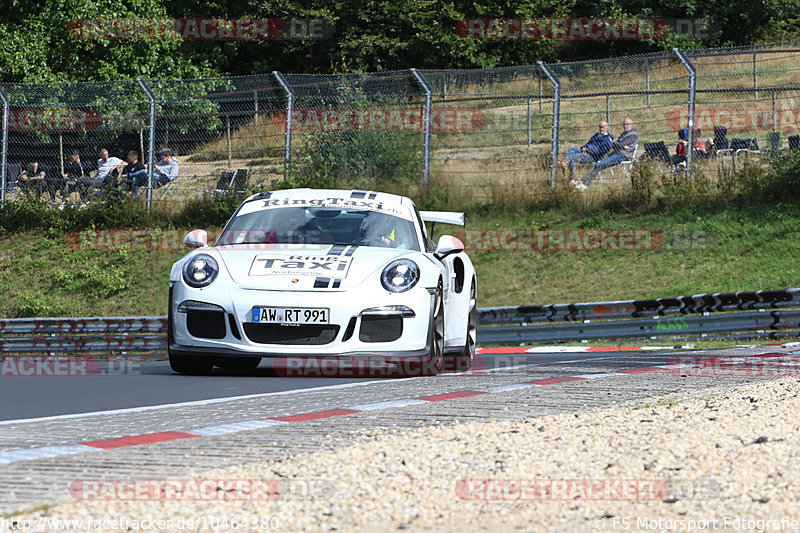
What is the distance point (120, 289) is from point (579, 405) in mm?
15003

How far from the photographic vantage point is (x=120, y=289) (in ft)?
66.8

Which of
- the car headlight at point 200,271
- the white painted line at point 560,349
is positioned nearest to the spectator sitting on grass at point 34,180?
the white painted line at point 560,349

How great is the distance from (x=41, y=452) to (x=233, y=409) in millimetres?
1764

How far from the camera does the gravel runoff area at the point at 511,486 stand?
11.8 ft

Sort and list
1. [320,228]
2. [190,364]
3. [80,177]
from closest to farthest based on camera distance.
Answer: [190,364] < [320,228] < [80,177]

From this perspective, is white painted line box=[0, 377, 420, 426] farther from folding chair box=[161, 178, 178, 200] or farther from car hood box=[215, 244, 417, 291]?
folding chair box=[161, 178, 178, 200]

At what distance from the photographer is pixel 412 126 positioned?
21.0 meters

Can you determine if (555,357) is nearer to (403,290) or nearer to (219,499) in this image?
(403,290)

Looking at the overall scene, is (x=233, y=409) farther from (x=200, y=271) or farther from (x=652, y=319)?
(x=652, y=319)

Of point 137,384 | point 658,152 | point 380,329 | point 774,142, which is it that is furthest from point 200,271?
point 774,142

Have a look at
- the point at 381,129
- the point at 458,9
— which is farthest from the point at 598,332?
the point at 458,9

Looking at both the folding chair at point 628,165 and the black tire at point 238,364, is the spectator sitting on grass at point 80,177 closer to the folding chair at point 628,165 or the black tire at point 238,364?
the folding chair at point 628,165

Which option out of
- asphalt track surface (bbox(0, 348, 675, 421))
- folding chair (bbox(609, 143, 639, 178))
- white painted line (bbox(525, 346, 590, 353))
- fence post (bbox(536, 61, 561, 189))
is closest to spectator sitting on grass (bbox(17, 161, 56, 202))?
fence post (bbox(536, 61, 561, 189))

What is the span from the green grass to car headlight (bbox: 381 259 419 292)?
30.4ft
